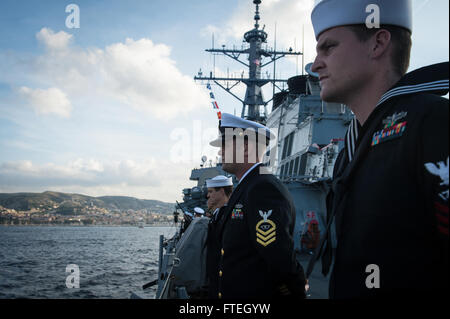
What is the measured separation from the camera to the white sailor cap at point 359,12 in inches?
40.8

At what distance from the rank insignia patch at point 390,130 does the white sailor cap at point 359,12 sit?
39 centimetres

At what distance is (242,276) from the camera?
1.97 metres

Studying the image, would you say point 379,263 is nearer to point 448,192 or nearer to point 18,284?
point 448,192

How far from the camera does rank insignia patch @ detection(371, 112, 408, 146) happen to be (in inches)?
31.6

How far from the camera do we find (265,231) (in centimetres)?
190

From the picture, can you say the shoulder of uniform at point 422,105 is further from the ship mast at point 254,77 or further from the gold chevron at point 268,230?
the ship mast at point 254,77

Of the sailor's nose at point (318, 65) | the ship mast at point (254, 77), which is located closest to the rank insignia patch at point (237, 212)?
the sailor's nose at point (318, 65)

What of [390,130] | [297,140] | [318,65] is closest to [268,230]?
[318,65]

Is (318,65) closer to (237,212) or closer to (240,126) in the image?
(237,212)

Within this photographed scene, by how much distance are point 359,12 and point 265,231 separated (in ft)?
4.18

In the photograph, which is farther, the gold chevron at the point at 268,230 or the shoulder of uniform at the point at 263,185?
the shoulder of uniform at the point at 263,185

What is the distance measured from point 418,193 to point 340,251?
327 mm
